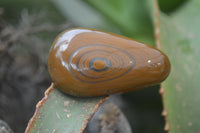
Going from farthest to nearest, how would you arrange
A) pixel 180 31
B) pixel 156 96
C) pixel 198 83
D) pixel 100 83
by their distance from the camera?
pixel 156 96 → pixel 180 31 → pixel 198 83 → pixel 100 83

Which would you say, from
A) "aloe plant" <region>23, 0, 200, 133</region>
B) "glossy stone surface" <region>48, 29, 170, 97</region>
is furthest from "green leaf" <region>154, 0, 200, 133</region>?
"glossy stone surface" <region>48, 29, 170, 97</region>

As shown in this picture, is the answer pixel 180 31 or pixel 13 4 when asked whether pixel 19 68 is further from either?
pixel 180 31

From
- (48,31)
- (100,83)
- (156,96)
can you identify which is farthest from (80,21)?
(100,83)

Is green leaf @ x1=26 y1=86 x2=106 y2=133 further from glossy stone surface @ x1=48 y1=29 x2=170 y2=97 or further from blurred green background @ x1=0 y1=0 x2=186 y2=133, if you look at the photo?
blurred green background @ x1=0 y1=0 x2=186 y2=133

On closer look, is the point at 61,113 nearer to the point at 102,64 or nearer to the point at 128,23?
the point at 102,64

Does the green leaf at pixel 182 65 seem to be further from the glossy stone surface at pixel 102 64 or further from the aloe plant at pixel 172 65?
the glossy stone surface at pixel 102 64

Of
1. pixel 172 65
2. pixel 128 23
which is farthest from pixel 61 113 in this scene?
pixel 128 23

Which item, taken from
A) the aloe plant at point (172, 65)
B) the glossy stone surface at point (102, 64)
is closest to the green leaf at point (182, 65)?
the aloe plant at point (172, 65)
